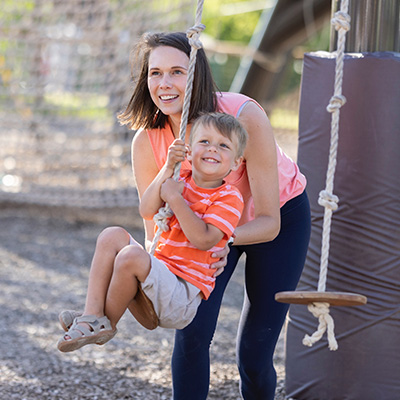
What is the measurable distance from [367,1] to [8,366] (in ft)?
7.22

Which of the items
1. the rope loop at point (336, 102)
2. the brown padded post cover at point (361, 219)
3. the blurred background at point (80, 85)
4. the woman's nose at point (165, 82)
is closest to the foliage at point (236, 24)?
the blurred background at point (80, 85)

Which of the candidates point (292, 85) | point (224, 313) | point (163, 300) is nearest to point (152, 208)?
point (163, 300)

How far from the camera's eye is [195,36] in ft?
6.46

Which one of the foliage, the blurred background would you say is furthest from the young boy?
the foliage

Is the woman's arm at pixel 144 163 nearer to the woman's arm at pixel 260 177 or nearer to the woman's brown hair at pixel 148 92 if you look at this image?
the woman's brown hair at pixel 148 92

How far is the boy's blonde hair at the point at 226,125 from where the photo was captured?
6.31ft

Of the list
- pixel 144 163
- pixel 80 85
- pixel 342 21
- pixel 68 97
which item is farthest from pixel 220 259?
pixel 68 97

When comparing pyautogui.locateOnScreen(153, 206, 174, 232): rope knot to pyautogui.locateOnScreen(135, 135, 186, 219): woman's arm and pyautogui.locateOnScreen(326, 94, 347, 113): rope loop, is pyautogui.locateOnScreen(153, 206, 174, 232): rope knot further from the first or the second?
pyautogui.locateOnScreen(326, 94, 347, 113): rope loop

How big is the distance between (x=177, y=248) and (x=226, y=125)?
369mm

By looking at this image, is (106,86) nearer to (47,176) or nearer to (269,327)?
(47,176)

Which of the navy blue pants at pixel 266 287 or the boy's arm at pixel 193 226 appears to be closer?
the boy's arm at pixel 193 226

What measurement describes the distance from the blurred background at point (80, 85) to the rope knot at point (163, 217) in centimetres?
416

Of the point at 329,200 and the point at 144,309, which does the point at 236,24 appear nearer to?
the point at 329,200

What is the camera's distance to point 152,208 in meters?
Result: 1.97
